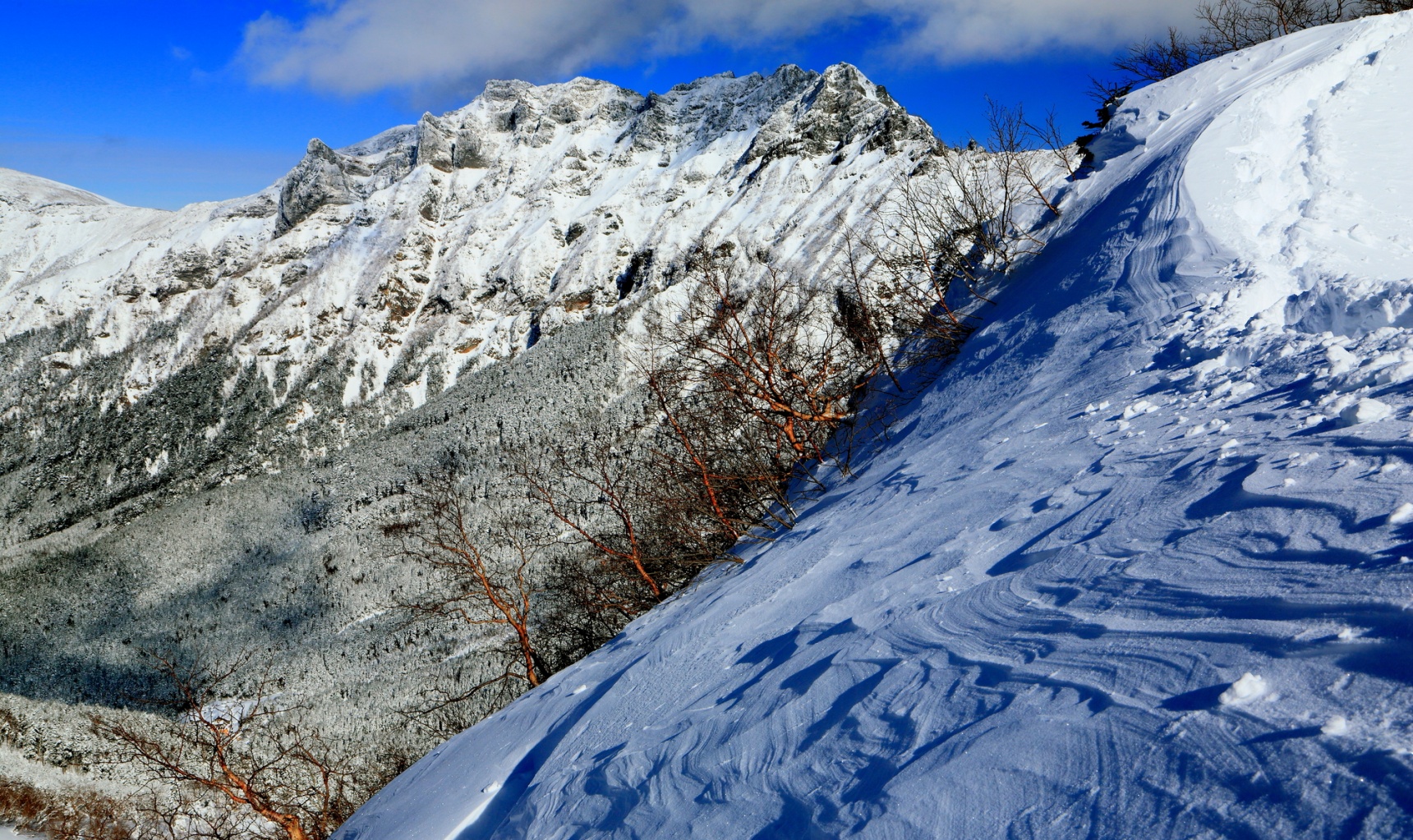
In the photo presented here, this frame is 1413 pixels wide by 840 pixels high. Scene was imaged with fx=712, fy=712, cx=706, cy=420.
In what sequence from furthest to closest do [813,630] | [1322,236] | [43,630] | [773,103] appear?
[773,103], [43,630], [1322,236], [813,630]

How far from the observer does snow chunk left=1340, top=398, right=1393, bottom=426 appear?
3.09 metres

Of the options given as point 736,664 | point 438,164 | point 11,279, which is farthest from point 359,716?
point 11,279

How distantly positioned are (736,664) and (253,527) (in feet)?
323

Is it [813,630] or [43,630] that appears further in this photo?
[43,630]

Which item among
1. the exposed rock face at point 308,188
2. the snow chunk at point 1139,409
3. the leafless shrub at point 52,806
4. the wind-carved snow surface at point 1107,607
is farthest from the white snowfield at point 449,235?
the snow chunk at point 1139,409

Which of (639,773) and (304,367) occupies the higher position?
(304,367)

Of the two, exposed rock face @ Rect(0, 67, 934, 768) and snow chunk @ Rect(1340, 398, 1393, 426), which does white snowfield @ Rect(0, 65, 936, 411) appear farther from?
snow chunk @ Rect(1340, 398, 1393, 426)

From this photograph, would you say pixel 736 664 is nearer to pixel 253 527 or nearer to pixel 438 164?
pixel 253 527

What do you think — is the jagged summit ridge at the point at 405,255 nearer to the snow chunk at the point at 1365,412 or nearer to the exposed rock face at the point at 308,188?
the exposed rock face at the point at 308,188

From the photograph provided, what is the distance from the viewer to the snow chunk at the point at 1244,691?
1.91 meters

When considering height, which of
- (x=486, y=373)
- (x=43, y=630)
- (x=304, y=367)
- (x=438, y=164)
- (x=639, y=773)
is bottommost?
(x=639, y=773)

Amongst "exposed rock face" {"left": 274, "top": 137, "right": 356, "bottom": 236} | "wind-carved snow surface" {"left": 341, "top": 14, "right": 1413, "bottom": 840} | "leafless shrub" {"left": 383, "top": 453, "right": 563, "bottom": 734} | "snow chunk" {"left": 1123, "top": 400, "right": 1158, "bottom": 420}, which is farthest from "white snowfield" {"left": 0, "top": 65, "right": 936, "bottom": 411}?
"snow chunk" {"left": 1123, "top": 400, "right": 1158, "bottom": 420}

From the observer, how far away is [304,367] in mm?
120062

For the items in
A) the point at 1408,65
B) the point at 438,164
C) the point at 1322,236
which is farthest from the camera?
the point at 438,164
